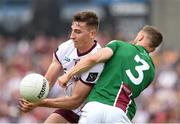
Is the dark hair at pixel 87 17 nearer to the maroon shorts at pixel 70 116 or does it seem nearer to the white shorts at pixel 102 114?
the white shorts at pixel 102 114

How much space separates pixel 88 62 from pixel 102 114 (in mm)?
558

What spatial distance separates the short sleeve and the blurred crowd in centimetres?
563

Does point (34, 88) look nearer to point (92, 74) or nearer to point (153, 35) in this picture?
point (92, 74)

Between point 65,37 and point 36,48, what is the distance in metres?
0.71

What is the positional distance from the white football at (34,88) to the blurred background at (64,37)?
6.15m

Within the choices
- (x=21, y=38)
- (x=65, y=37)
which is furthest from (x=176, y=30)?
(x=21, y=38)

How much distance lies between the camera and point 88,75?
11.0 m

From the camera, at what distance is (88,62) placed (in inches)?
428

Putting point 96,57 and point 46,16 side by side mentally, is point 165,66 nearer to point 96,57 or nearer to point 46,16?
point 46,16

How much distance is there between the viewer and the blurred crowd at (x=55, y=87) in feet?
56.0

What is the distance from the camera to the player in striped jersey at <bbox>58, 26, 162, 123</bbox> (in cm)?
1079

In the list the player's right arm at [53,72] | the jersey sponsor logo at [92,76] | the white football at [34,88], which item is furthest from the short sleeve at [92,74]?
the player's right arm at [53,72]

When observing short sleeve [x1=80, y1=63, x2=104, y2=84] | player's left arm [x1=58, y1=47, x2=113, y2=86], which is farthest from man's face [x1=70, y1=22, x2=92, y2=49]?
short sleeve [x1=80, y1=63, x2=104, y2=84]

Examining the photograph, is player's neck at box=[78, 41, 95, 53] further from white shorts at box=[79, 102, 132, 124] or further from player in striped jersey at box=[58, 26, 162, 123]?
white shorts at box=[79, 102, 132, 124]
